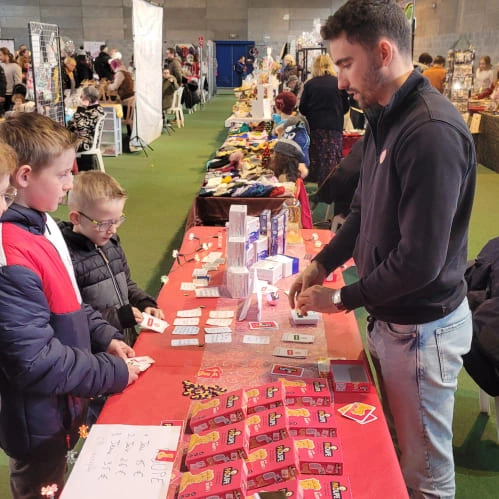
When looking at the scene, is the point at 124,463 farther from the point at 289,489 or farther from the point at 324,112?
the point at 324,112

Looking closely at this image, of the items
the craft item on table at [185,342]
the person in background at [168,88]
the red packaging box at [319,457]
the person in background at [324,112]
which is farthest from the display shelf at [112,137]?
the red packaging box at [319,457]

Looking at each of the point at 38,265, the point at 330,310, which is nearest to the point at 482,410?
the point at 330,310

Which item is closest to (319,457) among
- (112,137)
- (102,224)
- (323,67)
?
(102,224)

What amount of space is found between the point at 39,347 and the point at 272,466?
63 centimetres

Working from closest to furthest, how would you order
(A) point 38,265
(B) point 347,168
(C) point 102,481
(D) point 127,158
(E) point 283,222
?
(C) point 102,481
(A) point 38,265
(E) point 283,222
(B) point 347,168
(D) point 127,158

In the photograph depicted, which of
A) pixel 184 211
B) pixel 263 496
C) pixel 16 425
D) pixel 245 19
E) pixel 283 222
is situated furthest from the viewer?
pixel 245 19

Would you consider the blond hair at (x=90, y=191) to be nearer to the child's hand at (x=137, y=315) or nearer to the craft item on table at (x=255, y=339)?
the child's hand at (x=137, y=315)

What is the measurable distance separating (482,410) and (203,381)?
1.78m

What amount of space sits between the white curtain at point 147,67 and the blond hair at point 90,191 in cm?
746

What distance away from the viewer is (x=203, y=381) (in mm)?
1677

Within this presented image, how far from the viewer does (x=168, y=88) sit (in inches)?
505

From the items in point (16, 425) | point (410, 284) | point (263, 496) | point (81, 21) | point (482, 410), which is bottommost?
point (482, 410)

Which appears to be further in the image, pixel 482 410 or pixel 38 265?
pixel 482 410

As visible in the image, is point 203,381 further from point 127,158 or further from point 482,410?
point 127,158
